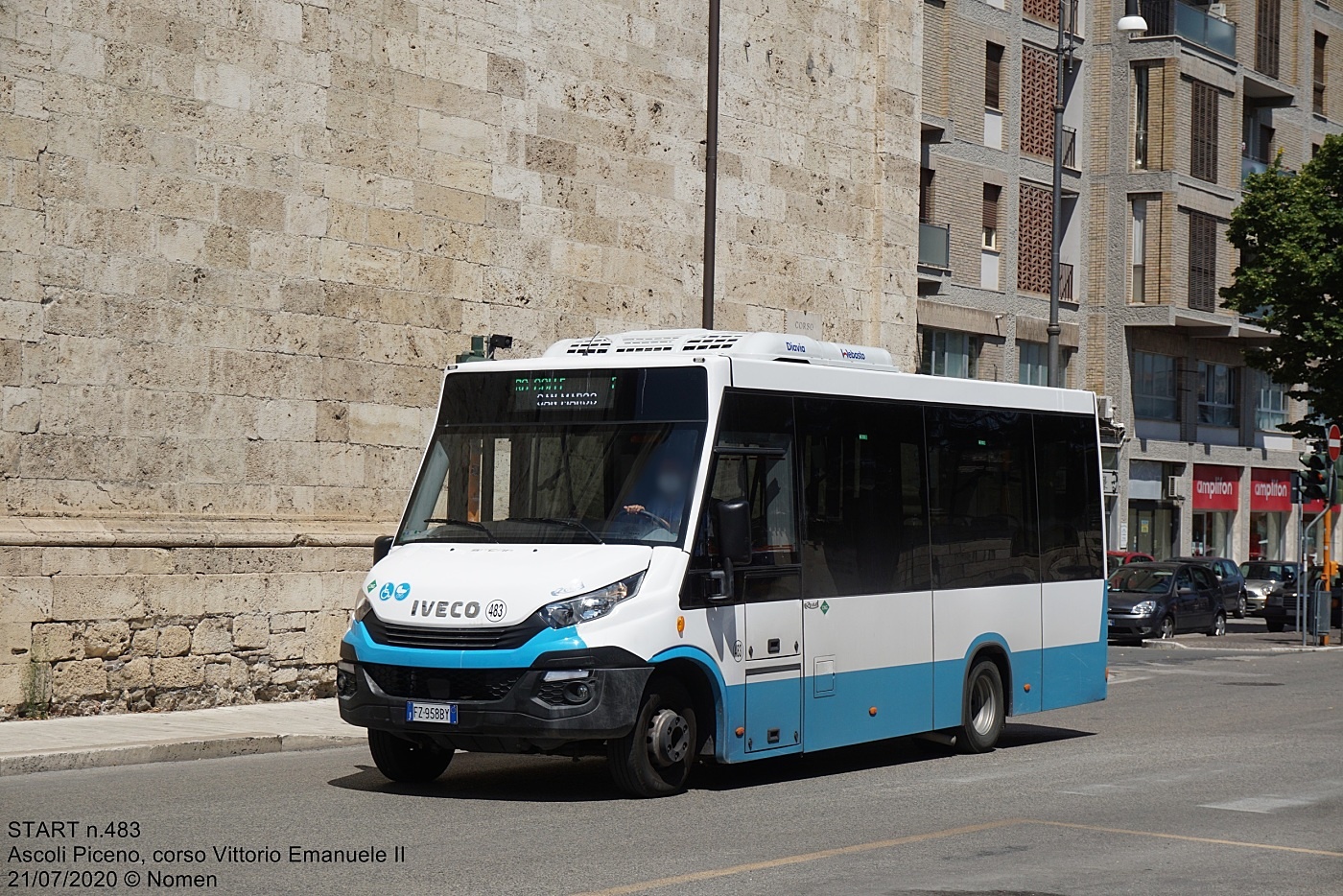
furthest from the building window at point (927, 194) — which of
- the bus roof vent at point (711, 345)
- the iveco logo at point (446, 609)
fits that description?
the iveco logo at point (446, 609)

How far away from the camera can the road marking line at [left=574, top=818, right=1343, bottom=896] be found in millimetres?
8031

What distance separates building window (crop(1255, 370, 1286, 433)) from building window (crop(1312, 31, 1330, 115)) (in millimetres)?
8461

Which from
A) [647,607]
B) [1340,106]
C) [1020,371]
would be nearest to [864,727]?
[647,607]

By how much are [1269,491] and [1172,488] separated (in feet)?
20.0

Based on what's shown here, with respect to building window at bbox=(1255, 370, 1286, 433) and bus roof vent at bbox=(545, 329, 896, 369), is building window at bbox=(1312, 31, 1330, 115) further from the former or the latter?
bus roof vent at bbox=(545, 329, 896, 369)

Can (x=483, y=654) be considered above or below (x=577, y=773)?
above

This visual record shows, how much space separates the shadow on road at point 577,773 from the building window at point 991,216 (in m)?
29.3

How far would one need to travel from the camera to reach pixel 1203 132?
4794 centimetres

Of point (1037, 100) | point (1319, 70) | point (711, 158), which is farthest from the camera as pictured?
point (1319, 70)

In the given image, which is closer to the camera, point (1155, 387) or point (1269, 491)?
point (1155, 387)

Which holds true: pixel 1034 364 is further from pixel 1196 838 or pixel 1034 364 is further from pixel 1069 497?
pixel 1196 838

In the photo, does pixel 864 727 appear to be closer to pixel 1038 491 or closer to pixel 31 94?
pixel 1038 491

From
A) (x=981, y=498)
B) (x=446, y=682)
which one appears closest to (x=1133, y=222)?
(x=981, y=498)

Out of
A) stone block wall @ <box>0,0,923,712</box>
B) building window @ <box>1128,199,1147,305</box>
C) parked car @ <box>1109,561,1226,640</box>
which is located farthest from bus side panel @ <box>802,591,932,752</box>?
building window @ <box>1128,199,1147,305</box>
